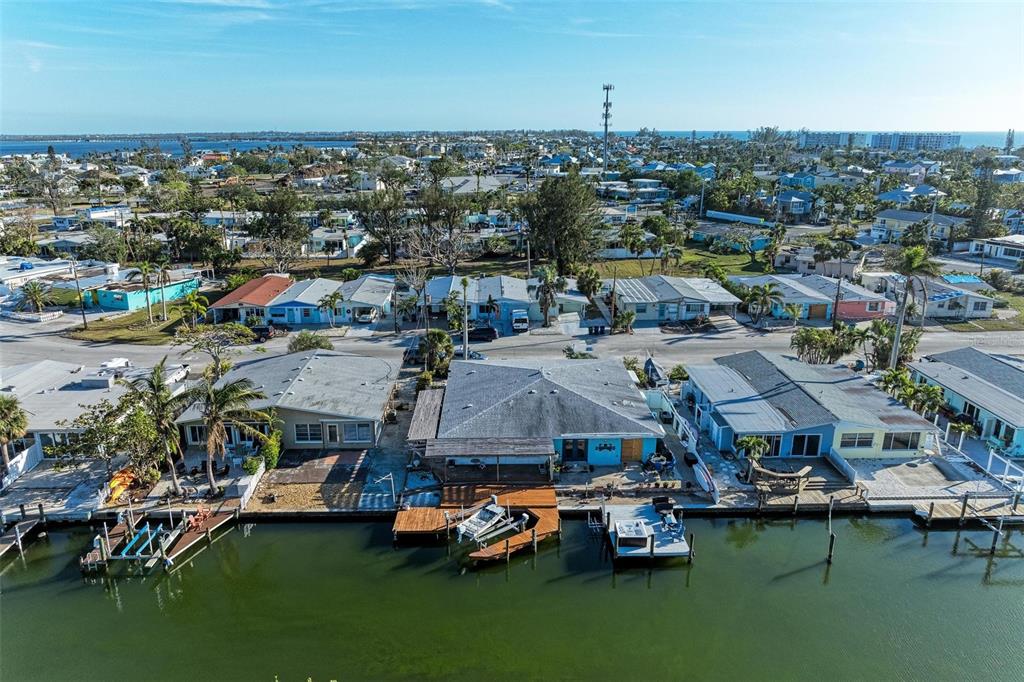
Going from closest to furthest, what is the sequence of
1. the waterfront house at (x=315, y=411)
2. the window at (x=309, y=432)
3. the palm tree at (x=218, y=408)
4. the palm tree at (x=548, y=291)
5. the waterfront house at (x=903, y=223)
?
the palm tree at (x=218, y=408) < the waterfront house at (x=315, y=411) < the window at (x=309, y=432) < the palm tree at (x=548, y=291) < the waterfront house at (x=903, y=223)

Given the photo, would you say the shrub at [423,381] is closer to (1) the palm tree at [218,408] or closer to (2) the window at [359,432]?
(2) the window at [359,432]

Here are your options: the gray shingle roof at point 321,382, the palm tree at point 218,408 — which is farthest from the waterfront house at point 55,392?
the palm tree at point 218,408

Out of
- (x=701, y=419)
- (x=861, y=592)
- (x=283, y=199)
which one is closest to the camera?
(x=861, y=592)

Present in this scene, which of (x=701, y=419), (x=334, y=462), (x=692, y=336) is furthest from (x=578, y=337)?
(x=334, y=462)

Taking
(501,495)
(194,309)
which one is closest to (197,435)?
(501,495)

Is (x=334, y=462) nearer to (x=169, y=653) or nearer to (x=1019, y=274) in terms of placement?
(x=169, y=653)
